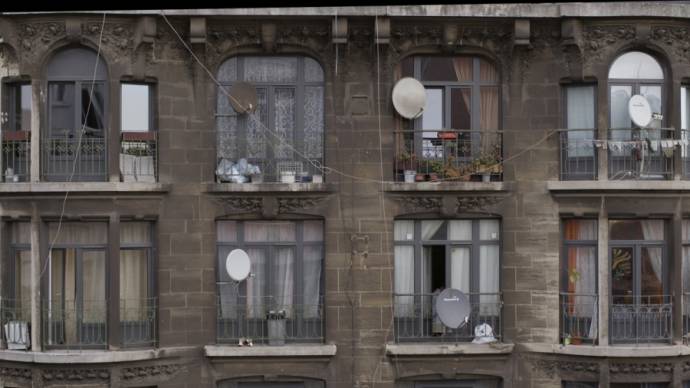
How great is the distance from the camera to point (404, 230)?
790 inches

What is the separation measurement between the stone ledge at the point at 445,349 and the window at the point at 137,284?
503 centimetres

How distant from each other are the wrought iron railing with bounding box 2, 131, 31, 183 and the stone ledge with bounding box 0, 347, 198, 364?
11.7ft

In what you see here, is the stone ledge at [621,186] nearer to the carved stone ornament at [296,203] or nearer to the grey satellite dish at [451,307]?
the grey satellite dish at [451,307]

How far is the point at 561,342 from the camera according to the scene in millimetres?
19969

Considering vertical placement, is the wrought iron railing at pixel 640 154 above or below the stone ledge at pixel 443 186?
above

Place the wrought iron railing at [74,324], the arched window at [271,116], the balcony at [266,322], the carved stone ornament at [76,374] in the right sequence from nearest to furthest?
1. the carved stone ornament at [76,374]
2. the wrought iron railing at [74,324]
3. the balcony at [266,322]
4. the arched window at [271,116]

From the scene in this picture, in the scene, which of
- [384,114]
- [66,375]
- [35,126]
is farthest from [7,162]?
[384,114]

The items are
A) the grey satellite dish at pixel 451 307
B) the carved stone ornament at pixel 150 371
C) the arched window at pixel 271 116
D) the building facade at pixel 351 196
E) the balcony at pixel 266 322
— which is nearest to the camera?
the carved stone ornament at pixel 150 371

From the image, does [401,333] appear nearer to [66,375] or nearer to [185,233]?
[185,233]

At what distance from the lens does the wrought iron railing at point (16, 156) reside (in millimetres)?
19562

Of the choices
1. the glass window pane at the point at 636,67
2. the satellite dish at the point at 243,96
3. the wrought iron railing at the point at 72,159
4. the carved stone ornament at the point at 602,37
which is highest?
the carved stone ornament at the point at 602,37

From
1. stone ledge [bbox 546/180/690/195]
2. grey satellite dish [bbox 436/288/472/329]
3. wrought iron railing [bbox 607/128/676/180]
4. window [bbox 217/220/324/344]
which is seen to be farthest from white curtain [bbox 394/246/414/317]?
wrought iron railing [bbox 607/128/676/180]

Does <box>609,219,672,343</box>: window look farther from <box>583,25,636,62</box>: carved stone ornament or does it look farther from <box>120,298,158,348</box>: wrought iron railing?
<box>120,298,158,348</box>: wrought iron railing

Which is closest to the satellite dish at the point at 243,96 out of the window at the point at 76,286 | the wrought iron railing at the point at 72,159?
the wrought iron railing at the point at 72,159
